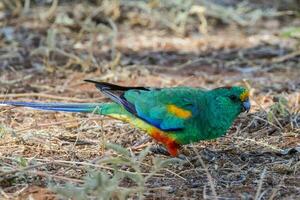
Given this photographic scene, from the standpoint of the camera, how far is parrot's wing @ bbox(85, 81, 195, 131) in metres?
4.02

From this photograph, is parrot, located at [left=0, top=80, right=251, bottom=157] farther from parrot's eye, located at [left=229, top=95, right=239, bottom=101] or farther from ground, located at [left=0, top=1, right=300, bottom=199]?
ground, located at [left=0, top=1, right=300, bottom=199]

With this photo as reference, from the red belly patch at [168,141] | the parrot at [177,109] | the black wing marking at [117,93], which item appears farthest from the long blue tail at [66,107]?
the red belly patch at [168,141]

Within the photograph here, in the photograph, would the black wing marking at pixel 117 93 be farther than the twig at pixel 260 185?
Yes

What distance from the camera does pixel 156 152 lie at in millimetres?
4312

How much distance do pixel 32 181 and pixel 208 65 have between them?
364 centimetres

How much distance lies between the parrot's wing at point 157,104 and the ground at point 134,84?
0.22m

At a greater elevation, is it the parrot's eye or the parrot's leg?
the parrot's eye

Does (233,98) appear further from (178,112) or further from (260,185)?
(260,185)

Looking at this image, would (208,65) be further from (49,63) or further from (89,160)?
(89,160)

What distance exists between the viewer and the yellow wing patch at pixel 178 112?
4.02 metres

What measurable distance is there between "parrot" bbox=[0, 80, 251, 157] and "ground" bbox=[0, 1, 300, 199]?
0.17m

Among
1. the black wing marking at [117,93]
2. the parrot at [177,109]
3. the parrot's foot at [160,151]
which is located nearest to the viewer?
the parrot at [177,109]

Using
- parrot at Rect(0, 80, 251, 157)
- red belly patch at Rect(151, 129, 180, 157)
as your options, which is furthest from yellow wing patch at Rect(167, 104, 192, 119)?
red belly patch at Rect(151, 129, 180, 157)

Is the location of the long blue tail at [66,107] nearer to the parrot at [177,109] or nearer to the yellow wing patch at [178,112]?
the parrot at [177,109]
